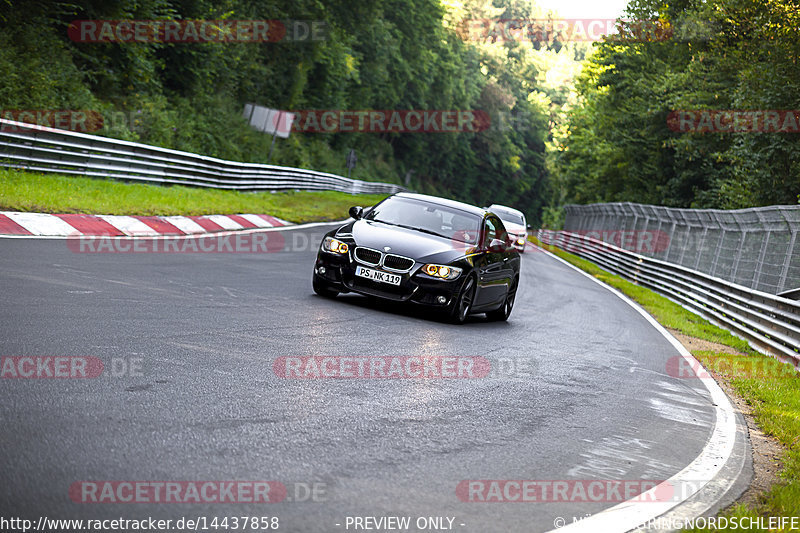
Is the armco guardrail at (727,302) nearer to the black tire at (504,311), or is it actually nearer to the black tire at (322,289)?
the black tire at (504,311)

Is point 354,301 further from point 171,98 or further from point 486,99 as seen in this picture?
point 486,99

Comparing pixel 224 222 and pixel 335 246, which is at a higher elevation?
pixel 335 246

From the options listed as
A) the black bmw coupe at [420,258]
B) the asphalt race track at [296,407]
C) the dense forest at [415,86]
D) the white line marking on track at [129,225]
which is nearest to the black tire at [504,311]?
the black bmw coupe at [420,258]

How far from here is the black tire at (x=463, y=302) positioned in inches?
436

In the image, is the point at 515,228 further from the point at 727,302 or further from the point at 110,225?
the point at 110,225

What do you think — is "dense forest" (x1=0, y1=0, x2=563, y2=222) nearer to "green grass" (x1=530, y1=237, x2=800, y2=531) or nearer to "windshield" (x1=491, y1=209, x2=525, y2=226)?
"windshield" (x1=491, y1=209, x2=525, y2=226)

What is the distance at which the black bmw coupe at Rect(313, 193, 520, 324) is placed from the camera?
10852mm

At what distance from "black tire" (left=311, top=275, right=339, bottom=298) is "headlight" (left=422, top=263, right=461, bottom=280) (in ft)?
3.94

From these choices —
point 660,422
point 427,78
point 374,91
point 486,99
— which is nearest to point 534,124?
point 486,99

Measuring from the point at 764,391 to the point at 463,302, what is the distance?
3.55 meters

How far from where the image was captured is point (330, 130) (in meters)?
57.9

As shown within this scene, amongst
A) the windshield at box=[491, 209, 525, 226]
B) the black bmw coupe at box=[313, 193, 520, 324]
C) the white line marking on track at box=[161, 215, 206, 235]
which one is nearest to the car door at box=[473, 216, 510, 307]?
the black bmw coupe at box=[313, 193, 520, 324]

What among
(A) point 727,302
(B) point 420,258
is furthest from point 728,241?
(B) point 420,258

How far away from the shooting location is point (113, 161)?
2144 centimetres
